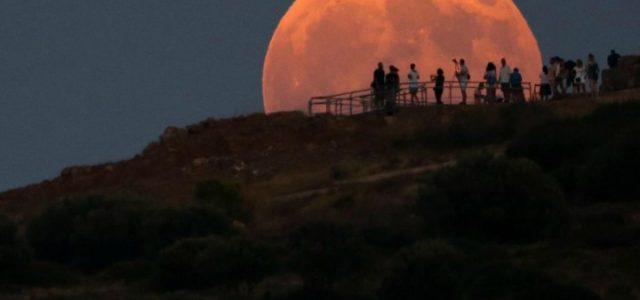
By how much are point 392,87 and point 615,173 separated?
10.4 m

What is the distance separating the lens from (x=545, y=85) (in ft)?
173

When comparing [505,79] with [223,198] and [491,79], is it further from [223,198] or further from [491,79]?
[223,198]

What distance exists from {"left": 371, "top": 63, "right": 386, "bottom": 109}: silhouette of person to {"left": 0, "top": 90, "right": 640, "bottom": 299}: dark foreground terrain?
44 cm

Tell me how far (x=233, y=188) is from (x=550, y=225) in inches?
365

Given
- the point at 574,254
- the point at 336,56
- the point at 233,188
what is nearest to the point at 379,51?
the point at 336,56

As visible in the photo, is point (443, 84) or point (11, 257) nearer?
point (11, 257)

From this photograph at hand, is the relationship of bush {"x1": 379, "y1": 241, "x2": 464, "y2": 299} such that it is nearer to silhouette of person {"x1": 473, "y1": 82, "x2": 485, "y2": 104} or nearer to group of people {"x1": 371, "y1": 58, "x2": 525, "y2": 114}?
group of people {"x1": 371, "y1": 58, "x2": 525, "y2": 114}

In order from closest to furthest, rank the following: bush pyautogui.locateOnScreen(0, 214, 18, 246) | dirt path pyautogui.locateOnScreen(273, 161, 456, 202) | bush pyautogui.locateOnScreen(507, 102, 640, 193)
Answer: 1. bush pyautogui.locateOnScreen(0, 214, 18, 246)
2. dirt path pyautogui.locateOnScreen(273, 161, 456, 202)
3. bush pyautogui.locateOnScreen(507, 102, 640, 193)

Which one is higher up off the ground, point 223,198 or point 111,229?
point 223,198

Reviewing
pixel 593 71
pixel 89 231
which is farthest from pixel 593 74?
pixel 89 231

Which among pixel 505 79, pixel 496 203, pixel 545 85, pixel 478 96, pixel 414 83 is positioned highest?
pixel 414 83

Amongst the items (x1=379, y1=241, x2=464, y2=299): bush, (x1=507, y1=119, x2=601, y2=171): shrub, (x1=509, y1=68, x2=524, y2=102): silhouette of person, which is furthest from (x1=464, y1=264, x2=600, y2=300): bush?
(x1=509, y1=68, x2=524, y2=102): silhouette of person

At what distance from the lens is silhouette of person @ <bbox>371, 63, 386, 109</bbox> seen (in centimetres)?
5142

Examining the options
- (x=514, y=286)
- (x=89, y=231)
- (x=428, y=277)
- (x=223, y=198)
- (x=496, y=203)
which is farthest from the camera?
(x=223, y=198)
